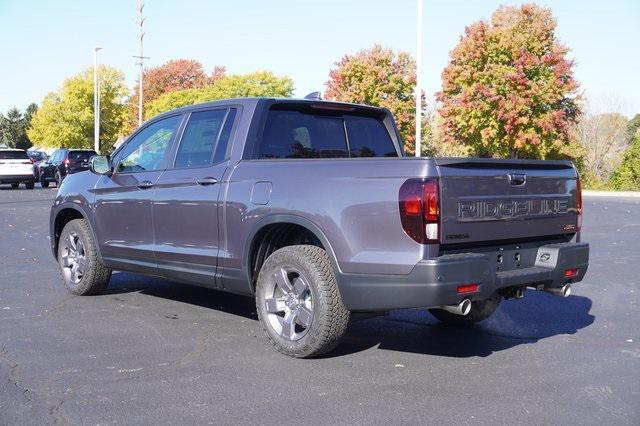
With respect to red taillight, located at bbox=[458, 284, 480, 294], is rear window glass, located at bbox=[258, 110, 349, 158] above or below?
above

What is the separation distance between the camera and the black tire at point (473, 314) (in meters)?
6.04

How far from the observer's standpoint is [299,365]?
494cm

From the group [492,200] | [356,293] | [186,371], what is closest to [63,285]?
[186,371]

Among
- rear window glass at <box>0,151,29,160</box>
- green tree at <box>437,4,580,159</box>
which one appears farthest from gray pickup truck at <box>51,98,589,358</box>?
green tree at <box>437,4,580,159</box>

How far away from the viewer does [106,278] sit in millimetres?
7316

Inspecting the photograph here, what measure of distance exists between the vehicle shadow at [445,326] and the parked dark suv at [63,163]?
87.0 ft

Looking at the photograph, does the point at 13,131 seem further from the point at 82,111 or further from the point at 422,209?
the point at 422,209

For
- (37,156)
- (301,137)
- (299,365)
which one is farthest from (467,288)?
(37,156)

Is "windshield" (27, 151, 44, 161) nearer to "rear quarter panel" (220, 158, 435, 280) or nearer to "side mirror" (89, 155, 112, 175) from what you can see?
"side mirror" (89, 155, 112, 175)

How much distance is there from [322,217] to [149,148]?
2616 mm

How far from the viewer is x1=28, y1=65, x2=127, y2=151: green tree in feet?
253

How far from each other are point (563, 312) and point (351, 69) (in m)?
51.6

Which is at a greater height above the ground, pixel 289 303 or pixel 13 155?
pixel 13 155

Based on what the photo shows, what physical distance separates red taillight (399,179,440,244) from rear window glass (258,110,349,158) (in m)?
1.63
